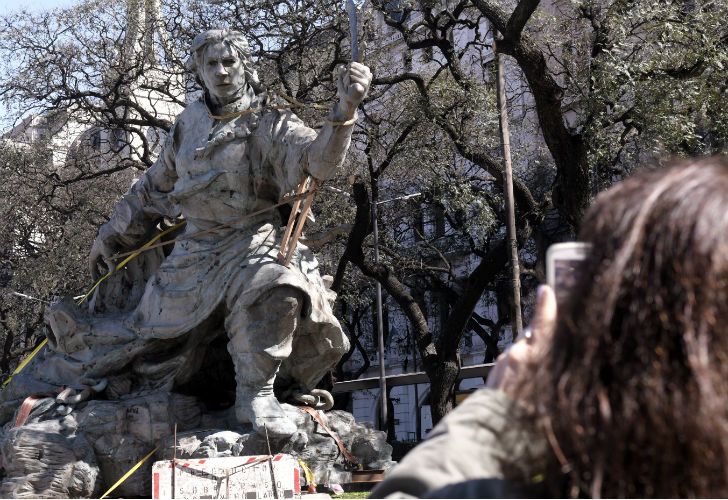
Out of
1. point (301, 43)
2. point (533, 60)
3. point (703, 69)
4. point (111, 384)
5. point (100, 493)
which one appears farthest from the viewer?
point (301, 43)

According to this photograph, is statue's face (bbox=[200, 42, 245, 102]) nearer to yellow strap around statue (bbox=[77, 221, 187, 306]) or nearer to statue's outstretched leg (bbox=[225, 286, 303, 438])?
yellow strap around statue (bbox=[77, 221, 187, 306])

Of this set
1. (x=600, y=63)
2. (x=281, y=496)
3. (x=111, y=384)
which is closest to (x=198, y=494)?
(x=281, y=496)

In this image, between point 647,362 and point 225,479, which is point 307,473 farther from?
point 647,362

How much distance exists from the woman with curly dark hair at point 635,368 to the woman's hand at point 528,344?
7 centimetres

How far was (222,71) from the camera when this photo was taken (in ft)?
22.8

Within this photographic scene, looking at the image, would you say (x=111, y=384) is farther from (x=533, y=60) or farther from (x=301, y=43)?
(x=301, y=43)

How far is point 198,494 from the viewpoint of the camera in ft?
19.8

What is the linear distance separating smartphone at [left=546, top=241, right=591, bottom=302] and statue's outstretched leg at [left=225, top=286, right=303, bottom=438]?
16.6 feet

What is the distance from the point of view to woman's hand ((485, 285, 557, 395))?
1.53 m

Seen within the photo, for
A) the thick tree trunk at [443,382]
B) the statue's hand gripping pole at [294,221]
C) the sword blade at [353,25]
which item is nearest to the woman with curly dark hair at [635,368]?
the sword blade at [353,25]

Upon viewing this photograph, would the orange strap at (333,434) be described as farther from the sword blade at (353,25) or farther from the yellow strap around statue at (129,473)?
the sword blade at (353,25)

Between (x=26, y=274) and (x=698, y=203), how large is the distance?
2042 centimetres

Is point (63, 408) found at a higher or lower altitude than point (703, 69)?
lower

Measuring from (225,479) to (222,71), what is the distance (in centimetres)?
254
